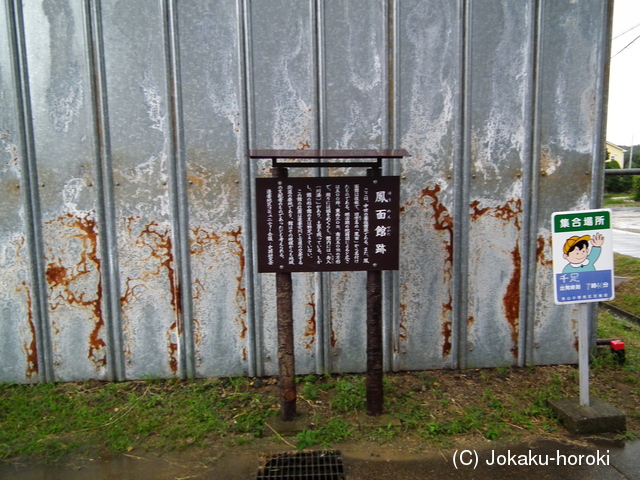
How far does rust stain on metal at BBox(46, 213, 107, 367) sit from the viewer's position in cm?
432

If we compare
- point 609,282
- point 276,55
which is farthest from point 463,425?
point 276,55

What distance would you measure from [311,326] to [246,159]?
74.4 inches

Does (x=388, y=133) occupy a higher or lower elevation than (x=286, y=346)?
higher

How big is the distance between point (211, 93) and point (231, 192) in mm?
1019

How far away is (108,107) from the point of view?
4.26 meters

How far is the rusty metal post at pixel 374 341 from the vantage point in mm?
3688

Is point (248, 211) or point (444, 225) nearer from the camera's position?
point (248, 211)

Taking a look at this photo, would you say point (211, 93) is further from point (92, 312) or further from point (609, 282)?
point (609, 282)

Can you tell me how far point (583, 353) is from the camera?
3.67 metres

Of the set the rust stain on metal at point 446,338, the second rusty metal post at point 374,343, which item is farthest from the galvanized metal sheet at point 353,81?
the rust stain on metal at point 446,338

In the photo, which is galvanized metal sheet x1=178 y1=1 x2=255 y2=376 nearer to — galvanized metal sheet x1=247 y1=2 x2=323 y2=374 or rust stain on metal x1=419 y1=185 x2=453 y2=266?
galvanized metal sheet x1=247 y1=2 x2=323 y2=374

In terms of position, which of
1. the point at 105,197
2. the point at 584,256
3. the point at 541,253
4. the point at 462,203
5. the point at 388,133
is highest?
the point at 388,133

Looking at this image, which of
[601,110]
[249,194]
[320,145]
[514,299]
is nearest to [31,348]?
[249,194]

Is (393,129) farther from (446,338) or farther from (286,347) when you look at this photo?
(286,347)
